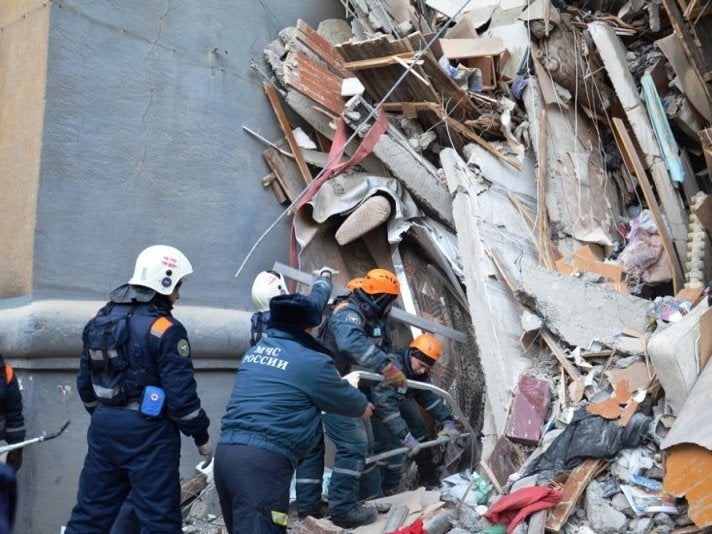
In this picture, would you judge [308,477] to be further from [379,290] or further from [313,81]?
[313,81]

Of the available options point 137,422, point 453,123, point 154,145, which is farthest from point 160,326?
point 453,123

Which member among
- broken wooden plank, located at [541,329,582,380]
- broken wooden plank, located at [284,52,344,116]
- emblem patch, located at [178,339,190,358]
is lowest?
broken wooden plank, located at [541,329,582,380]

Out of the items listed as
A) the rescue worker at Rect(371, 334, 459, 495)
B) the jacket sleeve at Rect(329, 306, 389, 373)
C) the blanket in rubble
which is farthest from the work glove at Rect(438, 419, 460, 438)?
the blanket in rubble

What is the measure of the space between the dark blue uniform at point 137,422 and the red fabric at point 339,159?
2991 millimetres

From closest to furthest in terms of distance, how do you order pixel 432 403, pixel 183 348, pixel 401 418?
pixel 183 348
pixel 401 418
pixel 432 403

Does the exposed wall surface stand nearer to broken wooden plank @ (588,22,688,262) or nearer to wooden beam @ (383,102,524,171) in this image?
wooden beam @ (383,102,524,171)

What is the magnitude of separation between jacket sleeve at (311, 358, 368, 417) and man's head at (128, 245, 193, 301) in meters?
1.01

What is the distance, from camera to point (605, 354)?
5414 mm

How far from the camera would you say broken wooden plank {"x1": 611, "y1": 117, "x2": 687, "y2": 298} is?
6449 mm

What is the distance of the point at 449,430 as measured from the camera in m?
6.35

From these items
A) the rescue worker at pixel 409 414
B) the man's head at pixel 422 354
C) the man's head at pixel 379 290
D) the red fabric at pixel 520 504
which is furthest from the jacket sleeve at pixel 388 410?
the red fabric at pixel 520 504

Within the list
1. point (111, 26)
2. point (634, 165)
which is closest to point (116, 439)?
point (111, 26)

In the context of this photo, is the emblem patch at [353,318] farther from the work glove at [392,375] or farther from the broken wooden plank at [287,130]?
the broken wooden plank at [287,130]

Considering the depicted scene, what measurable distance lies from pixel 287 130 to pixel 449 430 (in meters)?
3.07
